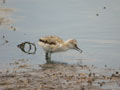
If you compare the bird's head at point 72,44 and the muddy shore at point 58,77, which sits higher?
the bird's head at point 72,44

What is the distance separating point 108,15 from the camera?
81.3 feet

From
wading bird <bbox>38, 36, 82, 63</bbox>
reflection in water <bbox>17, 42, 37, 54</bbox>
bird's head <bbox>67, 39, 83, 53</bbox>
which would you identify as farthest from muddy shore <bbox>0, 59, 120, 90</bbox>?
reflection in water <bbox>17, 42, 37, 54</bbox>

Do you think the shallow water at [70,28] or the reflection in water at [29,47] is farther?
Answer: the reflection in water at [29,47]

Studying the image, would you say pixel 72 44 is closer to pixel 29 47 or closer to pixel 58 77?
pixel 29 47

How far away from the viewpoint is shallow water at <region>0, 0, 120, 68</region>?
55.8 feet

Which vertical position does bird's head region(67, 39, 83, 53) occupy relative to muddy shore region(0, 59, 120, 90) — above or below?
above

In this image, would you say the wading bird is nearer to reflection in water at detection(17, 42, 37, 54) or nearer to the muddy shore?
reflection in water at detection(17, 42, 37, 54)

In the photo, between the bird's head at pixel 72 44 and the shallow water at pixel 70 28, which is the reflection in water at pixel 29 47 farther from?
the bird's head at pixel 72 44

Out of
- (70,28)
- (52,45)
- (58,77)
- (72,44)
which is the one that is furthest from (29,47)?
(58,77)

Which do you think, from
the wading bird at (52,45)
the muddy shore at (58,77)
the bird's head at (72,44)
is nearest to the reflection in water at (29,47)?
the wading bird at (52,45)

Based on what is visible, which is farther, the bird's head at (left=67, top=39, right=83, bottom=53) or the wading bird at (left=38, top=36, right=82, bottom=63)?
the bird's head at (left=67, top=39, right=83, bottom=53)

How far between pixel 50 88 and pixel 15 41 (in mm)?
8216

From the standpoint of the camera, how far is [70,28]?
2211cm

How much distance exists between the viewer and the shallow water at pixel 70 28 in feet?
55.8
